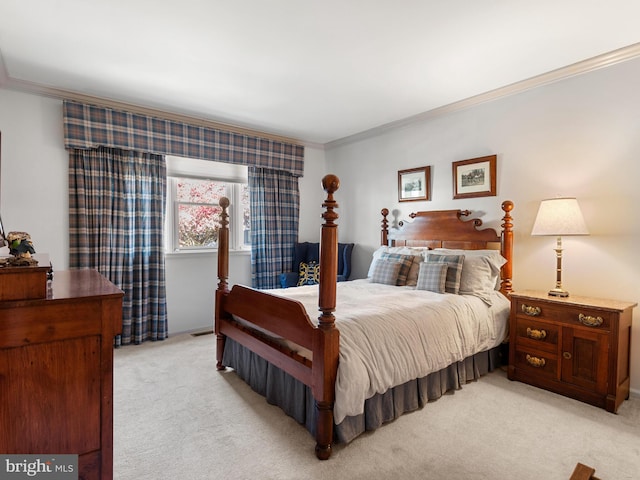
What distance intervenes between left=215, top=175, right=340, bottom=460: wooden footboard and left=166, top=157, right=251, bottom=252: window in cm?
191

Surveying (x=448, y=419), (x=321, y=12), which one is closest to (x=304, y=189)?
(x=321, y=12)

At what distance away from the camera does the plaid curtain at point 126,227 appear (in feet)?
11.2

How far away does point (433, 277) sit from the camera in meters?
3.09

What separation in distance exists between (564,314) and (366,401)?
166cm

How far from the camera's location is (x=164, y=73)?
9.62ft

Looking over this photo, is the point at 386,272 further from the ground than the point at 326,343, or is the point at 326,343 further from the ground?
the point at 386,272

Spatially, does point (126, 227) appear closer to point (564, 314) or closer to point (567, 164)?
point (564, 314)

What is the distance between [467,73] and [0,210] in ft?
13.9

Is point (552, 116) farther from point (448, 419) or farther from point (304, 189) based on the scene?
point (304, 189)

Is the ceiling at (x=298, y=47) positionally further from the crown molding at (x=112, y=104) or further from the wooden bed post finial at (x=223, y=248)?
the wooden bed post finial at (x=223, y=248)

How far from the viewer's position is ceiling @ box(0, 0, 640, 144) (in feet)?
6.88

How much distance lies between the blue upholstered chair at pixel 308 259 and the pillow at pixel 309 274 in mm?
56

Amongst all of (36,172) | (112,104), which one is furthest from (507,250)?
(36,172)

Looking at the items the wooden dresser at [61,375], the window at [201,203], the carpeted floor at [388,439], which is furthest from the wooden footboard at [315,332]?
the window at [201,203]
